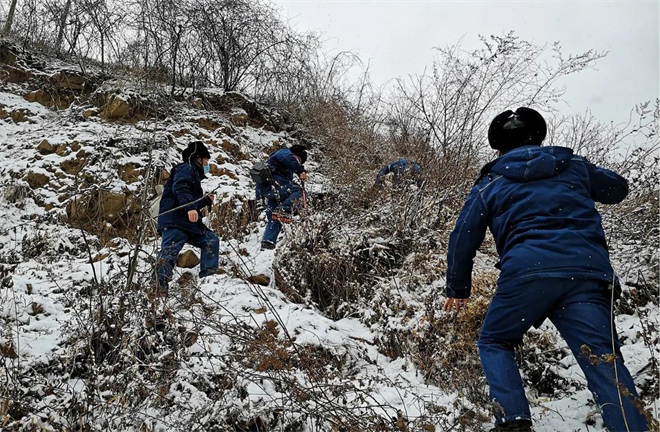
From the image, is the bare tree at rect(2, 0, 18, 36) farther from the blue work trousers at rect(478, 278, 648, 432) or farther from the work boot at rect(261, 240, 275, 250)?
the blue work trousers at rect(478, 278, 648, 432)

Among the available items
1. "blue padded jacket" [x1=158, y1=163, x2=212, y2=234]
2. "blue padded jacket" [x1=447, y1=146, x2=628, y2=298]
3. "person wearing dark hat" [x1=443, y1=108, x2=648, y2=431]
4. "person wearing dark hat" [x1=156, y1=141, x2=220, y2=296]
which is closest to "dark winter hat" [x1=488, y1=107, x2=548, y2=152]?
"person wearing dark hat" [x1=443, y1=108, x2=648, y2=431]

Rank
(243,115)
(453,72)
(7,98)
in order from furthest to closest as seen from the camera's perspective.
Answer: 1. (243,115)
2. (7,98)
3. (453,72)

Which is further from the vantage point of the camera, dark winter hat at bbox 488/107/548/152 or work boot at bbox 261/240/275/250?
work boot at bbox 261/240/275/250

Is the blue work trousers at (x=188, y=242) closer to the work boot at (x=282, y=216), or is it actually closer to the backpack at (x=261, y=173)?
the work boot at (x=282, y=216)

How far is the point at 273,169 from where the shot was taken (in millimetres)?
6191

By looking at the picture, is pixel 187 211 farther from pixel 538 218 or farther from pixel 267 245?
pixel 538 218

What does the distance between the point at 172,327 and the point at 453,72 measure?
5.03 meters

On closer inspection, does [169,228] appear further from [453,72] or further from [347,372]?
[453,72]

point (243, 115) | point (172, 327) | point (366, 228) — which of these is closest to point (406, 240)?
point (366, 228)

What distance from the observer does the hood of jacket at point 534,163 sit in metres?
2.08

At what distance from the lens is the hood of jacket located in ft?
6.82

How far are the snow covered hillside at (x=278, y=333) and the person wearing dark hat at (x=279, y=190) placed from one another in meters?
0.49

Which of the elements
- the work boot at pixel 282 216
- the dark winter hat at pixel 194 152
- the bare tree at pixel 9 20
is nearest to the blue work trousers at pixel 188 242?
the dark winter hat at pixel 194 152

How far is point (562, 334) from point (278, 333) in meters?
2.13
